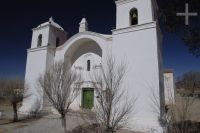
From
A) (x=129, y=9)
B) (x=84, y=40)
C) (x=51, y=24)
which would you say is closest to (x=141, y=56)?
(x=129, y=9)

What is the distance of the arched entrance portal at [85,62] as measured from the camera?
18.8 meters

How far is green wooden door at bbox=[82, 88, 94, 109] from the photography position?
1866 cm

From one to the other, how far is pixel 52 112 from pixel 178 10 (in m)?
15.4

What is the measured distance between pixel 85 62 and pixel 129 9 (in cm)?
799

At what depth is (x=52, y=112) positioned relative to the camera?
Result: 18.4 m

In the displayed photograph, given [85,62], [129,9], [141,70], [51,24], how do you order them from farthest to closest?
[51,24] → [85,62] → [129,9] → [141,70]

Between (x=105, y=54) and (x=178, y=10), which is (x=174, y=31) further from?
(x=105, y=54)

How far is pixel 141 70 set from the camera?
1262 centimetres

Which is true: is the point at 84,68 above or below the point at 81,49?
below

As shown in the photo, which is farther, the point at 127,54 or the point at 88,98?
the point at 88,98

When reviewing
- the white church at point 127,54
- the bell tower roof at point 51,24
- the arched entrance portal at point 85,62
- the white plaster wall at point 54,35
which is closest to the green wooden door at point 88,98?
the arched entrance portal at point 85,62

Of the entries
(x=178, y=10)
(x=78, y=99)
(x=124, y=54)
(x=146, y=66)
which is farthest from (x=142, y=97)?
(x=78, y=99)

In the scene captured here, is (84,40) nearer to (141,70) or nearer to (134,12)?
(134,12)

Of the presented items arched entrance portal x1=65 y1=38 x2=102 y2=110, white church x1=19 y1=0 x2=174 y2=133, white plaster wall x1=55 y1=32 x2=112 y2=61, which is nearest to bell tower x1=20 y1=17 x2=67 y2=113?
white church x1=19 y1=0 x2=174 y2=133
